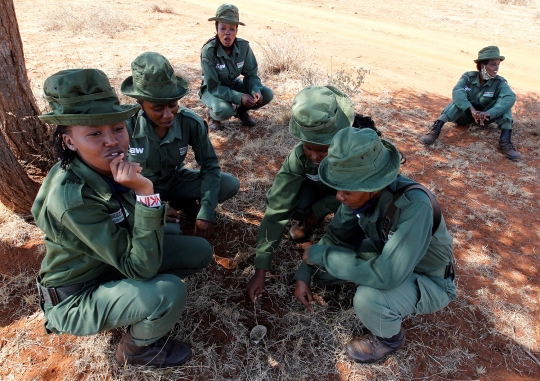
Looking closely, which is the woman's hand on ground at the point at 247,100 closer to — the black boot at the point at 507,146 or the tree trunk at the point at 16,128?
the tree trunk at the point at 16,128

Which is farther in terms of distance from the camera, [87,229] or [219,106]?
[219,106]

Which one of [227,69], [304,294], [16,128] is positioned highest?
[227,69]

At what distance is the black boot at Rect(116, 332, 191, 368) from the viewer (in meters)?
2.02

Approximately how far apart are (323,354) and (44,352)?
161 cm

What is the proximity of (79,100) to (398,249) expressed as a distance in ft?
5.29

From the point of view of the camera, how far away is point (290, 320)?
2395mm

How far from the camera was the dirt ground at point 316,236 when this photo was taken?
216 centimetres

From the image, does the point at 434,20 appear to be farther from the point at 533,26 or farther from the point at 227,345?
the point at 227,345

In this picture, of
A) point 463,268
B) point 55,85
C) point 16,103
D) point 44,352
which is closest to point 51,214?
point 55,85

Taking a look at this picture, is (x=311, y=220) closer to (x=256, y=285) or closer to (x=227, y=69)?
(x=256, y=285)

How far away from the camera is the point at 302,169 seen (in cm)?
252

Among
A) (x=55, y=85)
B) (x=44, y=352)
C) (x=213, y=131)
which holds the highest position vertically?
→ (x=55, y=85)

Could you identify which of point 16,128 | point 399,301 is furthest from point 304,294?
point 16,128

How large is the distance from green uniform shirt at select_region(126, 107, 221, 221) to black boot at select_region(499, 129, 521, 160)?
11.8 ft
